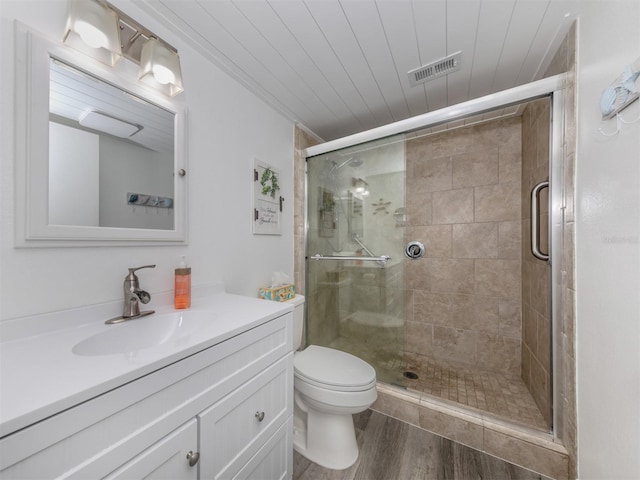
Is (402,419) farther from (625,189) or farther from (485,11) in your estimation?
(485,11)

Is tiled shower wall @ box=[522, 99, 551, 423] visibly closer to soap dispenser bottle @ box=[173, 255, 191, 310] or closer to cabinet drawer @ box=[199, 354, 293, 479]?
cabinet drawer @ box=[199, 354, 293, 479]

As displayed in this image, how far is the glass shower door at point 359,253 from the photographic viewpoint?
177cm

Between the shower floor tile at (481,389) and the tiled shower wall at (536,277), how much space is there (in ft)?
0.22

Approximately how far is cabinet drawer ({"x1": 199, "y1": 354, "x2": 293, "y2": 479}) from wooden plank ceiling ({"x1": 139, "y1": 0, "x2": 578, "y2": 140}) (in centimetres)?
152

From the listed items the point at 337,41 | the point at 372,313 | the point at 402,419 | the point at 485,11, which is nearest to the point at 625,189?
the point at 485,11

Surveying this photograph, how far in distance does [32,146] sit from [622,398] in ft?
6.67

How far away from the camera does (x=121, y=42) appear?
0.98 metres

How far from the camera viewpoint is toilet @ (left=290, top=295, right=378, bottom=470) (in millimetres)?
1244

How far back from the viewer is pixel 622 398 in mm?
773

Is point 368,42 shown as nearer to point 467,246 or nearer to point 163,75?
point 163,75

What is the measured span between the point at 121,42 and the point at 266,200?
98 centimetres

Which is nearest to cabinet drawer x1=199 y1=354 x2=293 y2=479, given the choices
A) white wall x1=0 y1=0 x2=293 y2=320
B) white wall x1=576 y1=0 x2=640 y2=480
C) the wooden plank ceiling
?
white wall x1=0 y1=0 x2=293 y2=320

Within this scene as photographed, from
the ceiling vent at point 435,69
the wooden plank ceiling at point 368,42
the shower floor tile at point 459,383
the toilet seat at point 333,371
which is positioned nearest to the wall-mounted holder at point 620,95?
the wooden plank ceiling at point 368,42

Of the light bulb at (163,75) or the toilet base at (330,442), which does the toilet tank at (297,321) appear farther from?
the light bulb at (163,75)
